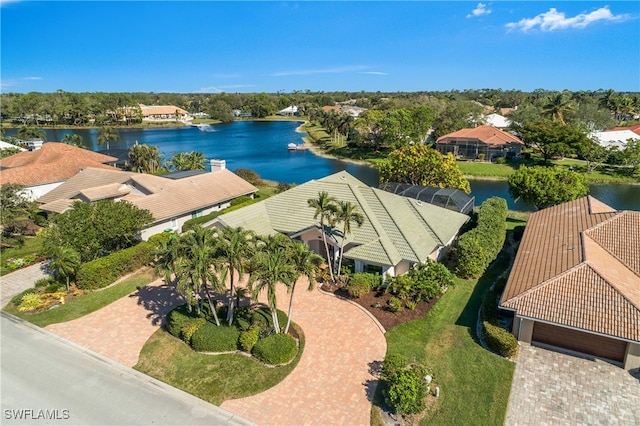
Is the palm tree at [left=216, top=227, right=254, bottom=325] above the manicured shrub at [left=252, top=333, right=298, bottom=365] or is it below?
above

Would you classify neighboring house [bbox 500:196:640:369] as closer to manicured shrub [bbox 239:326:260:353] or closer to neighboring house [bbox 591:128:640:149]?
manicured shrub [bbox 239:326:260:353]

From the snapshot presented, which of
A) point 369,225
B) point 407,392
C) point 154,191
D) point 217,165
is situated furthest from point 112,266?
point 217,165

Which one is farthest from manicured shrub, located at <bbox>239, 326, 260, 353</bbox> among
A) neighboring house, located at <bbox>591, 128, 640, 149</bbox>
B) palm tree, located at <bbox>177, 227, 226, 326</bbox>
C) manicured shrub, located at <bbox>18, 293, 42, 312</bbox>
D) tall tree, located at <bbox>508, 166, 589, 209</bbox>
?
neighboring house, located at <bbox>591, 128, 640, 149</bbox>

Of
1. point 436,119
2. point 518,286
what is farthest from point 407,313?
point 436,119

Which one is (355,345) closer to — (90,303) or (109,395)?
(109,395)

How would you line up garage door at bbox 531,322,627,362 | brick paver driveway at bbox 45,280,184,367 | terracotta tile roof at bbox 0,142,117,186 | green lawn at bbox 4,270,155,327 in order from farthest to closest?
terracotta tile roof at bbox 0,142,117,186 < green lawn at bbox 4,270,155,327 < brick paver driveway at bbox 45,280,184,367 < garage door at bbox 531,322,627,362

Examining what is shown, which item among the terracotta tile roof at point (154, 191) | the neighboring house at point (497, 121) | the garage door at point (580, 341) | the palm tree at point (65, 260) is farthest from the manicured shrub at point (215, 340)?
the neighboring house at point (497, 121)
